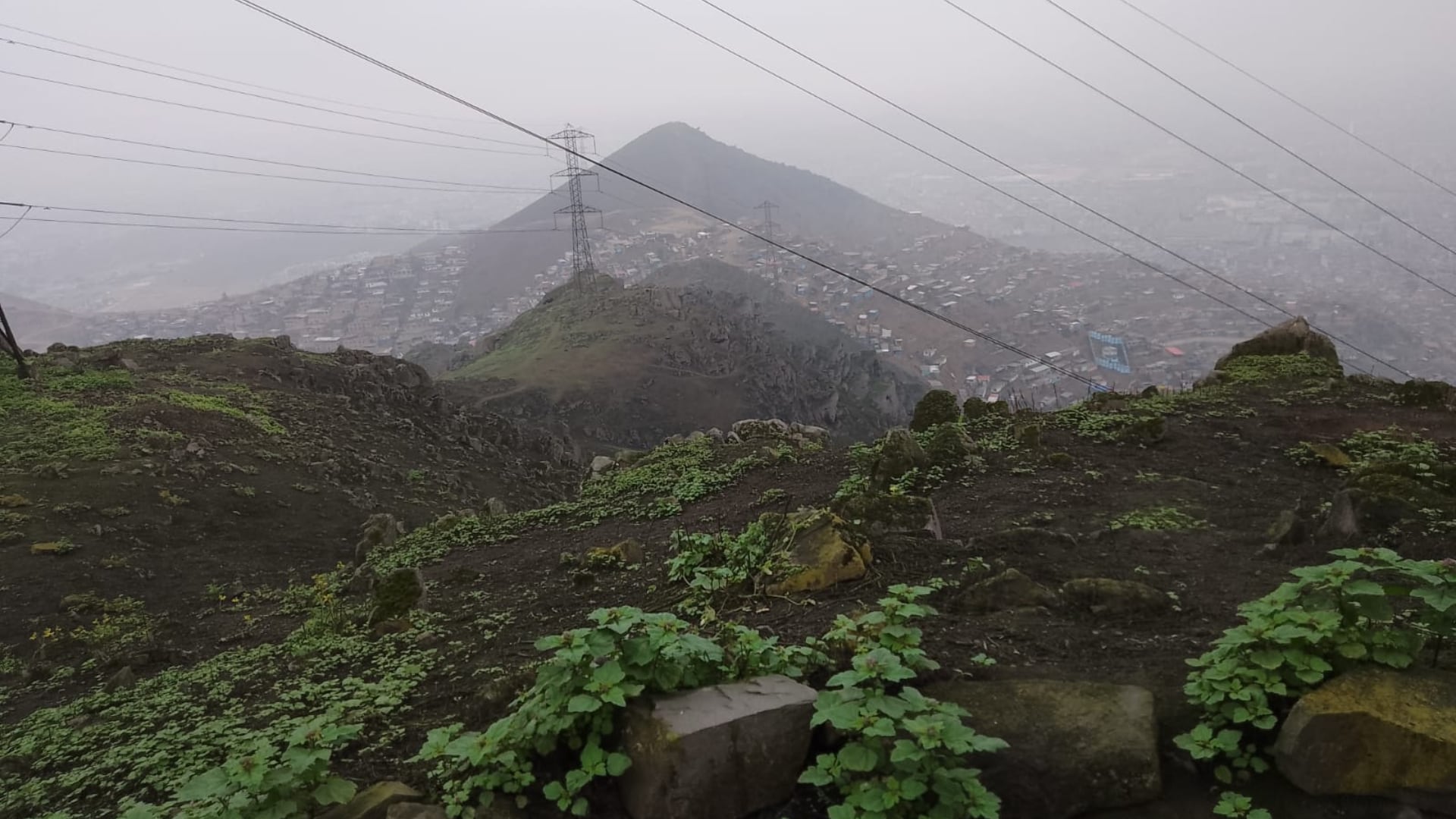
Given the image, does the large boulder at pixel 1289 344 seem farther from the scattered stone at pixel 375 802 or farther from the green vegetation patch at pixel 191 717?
the scattered stone at pixel 375 802

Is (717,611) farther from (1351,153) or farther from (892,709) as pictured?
(1351,153)

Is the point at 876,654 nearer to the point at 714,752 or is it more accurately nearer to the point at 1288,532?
the point at 714,752

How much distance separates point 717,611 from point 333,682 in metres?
2.87

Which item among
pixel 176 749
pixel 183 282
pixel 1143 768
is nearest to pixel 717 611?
pixel 1143 768

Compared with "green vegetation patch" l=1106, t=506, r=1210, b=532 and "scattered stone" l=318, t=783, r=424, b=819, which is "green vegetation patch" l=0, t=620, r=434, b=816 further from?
"green vegetation patch" l=1106, t=506, r=1210, b=532

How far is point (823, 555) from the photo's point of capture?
5.85 meters

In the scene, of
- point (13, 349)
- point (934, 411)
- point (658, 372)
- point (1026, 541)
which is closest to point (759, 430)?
point (934, 411)

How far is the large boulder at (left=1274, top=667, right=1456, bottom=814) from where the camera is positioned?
297 centimetres

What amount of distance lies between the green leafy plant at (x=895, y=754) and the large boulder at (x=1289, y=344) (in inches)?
502

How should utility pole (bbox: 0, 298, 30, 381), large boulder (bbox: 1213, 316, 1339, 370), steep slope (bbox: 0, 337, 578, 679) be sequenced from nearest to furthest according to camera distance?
steep slope (bbox: 0, 337, 578, 679)
large boulder (bbox: 1213, 316, 1339, 370)
utility pole (bbox: 0, 298, 30, 381)

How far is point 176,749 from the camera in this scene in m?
5.09

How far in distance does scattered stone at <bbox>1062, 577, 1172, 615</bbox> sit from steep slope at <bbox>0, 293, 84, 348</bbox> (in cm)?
9337

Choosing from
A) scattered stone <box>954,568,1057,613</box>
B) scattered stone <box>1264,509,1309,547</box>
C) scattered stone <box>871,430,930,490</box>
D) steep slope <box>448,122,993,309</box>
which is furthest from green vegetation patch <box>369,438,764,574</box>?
steep slope <box>448,122,993,309</box>

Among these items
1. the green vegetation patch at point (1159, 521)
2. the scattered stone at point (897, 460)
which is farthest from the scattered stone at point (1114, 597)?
the scattered stone at point (897, 460)
